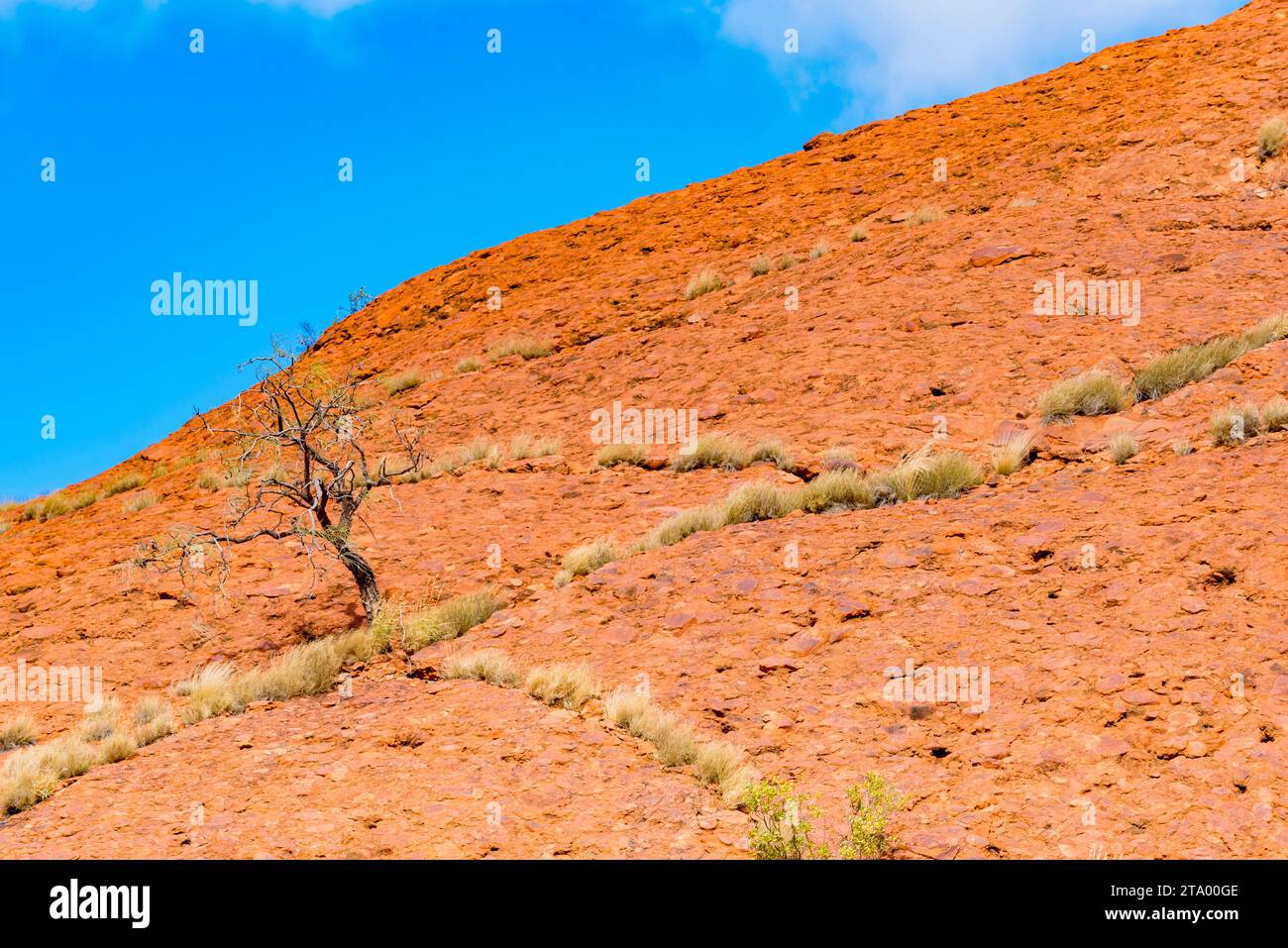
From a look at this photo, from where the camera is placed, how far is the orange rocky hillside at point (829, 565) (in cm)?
670

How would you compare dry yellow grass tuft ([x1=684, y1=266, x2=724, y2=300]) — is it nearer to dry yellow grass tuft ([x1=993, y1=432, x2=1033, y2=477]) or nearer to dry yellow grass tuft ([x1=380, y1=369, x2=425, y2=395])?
dry yellow grass tuft ([x1=380, y1=369, x2=425, y2=395])

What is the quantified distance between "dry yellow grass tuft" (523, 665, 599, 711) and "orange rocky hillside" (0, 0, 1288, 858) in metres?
0.06

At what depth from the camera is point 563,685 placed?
846cm

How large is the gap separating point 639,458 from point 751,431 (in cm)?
149

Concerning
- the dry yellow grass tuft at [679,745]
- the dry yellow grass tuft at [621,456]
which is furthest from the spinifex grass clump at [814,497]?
the dry yellow grass tuft at [679,745]

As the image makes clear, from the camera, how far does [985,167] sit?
63.7ft

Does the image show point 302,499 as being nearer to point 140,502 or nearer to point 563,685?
point 563,685

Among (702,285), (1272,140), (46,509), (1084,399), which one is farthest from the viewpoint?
(702,285)

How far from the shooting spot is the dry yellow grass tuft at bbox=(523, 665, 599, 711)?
831cm

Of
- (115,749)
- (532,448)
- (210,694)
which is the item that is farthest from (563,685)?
(532,448)

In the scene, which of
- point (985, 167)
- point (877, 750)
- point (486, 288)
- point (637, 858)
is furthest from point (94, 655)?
point (985, 167)

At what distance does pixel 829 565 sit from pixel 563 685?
2.73m

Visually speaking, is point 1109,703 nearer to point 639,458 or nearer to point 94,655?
point 639,458

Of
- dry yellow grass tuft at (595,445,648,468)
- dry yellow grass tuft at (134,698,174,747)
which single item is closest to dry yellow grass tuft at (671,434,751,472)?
dry yellow grass tuft at (595,445,648,468)
